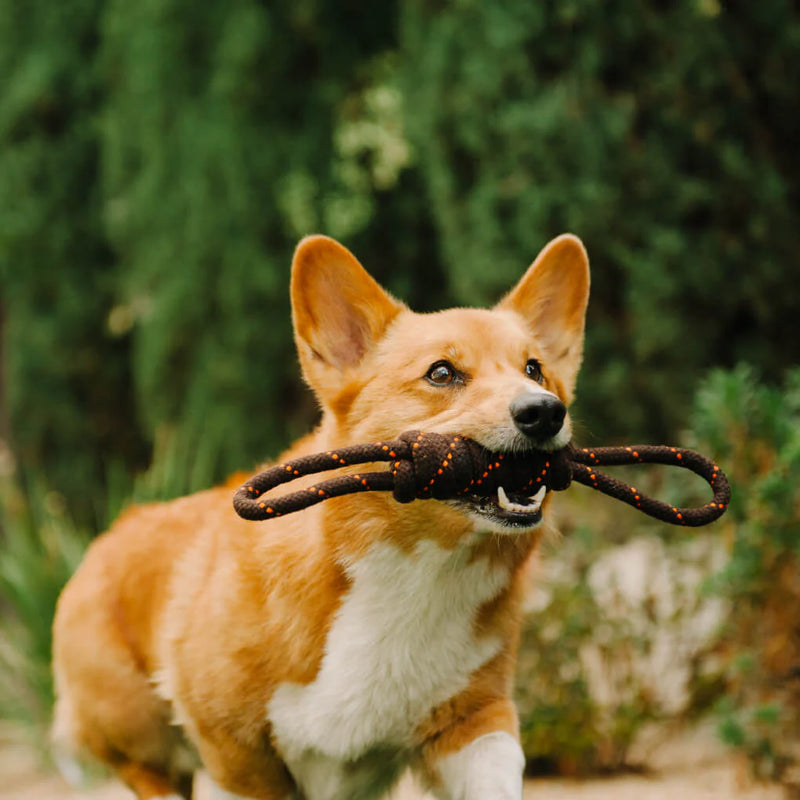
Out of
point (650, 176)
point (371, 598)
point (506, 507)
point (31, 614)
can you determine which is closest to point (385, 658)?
point (371, 598)

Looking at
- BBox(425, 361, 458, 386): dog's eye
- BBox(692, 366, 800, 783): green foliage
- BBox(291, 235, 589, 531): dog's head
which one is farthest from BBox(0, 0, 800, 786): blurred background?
BBox(425, 361, 458, 386): dog's eye

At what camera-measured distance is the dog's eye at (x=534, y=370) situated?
3.00 meters

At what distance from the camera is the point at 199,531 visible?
346 cm

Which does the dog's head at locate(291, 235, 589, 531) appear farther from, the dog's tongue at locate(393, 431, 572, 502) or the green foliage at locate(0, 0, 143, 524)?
the green foliage at locate(0, 0, 143, 524)

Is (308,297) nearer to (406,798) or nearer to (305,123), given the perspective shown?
(406,798)

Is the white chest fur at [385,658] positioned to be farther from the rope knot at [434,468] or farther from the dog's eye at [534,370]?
the dog's eye at [534,370]

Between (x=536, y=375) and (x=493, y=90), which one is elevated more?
(x=536, y=375)

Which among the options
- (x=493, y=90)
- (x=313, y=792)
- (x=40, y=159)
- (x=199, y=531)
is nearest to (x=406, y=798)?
(x=313, y=792)

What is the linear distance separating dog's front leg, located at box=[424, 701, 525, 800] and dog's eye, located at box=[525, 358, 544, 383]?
95 cm

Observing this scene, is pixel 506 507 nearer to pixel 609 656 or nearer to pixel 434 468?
pixel 434 468

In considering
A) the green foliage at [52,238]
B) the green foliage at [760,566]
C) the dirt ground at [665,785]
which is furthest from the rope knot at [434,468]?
the green foliage at [52,238]

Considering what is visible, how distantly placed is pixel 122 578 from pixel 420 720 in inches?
53.1

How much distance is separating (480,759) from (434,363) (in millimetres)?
1069

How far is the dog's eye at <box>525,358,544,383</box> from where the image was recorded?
300 cm
